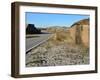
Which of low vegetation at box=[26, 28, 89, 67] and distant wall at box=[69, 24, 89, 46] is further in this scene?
distant wall at box=[69, 24, 89, 46]

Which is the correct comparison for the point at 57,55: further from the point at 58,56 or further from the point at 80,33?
the point at 80,33

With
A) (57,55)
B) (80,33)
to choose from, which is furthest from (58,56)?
(80,33)

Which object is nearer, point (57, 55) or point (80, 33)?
point (57, 55)

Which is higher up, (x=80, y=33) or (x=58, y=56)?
(x=80, y=33)

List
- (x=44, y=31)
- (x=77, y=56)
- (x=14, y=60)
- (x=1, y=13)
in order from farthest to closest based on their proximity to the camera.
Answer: (x=77, y=56), (x=44, y=31), (x=14, y=60), (x=1, y=13)

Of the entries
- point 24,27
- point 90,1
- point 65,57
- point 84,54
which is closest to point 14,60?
point 24,27

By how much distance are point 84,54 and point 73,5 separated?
464 mm

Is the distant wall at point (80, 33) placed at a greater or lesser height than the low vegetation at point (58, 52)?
greater

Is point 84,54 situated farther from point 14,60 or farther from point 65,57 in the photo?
point 14,60

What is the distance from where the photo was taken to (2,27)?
1.79 metres

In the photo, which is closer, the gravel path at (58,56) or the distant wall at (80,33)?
the gravel path at (58,56)

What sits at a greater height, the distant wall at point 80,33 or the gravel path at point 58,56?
the distant wall at point 80,33

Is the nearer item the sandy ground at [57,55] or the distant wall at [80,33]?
the sandy ground at [57,55]

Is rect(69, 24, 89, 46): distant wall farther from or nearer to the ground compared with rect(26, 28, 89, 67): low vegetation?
farther from the ground
